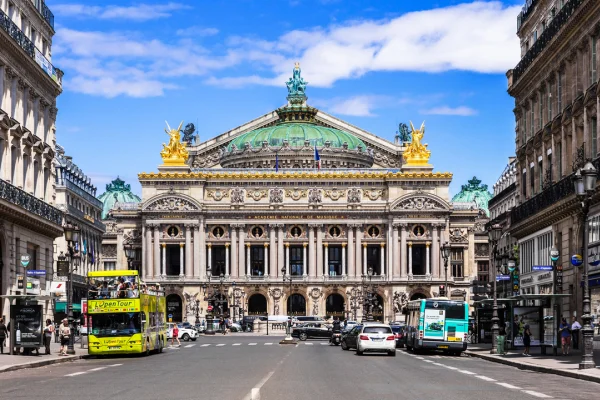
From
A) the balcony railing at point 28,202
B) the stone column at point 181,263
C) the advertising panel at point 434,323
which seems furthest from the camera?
the stone column at point 181,263

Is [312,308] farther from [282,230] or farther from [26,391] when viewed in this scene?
[26,391]

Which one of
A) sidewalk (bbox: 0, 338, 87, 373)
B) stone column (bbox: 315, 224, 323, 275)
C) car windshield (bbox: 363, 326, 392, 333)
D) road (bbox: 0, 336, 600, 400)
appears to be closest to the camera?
road (bbox: 0, 336, 600, 400)

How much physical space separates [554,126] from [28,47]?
2810 centimetres

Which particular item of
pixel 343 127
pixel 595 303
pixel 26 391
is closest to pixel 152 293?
pixel 595 303

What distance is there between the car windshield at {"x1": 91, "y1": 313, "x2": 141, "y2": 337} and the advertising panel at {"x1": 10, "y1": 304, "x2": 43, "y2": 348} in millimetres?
3804

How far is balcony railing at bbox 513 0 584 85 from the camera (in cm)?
5504

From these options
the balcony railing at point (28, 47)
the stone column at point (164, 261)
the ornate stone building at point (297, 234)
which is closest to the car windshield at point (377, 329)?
the balcony railing at point (28, 47)

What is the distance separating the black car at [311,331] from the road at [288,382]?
5666cm

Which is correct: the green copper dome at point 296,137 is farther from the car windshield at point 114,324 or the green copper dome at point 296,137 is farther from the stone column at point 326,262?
the car windshield at point 114,324

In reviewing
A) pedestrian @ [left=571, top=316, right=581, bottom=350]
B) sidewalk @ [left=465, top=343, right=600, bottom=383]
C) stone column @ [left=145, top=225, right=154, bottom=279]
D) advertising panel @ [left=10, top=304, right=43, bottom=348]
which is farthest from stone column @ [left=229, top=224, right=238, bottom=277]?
advertising panel @ [left=10, top=304, right=43, bottom=348]

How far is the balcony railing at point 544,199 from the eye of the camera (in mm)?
56438

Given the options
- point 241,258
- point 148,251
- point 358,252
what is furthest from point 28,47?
point 358,252

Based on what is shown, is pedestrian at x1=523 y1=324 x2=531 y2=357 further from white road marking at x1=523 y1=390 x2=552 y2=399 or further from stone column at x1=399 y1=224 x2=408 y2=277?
stone column at x1=399 y1=224 x2=408 y2=277

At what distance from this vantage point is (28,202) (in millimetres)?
57594
